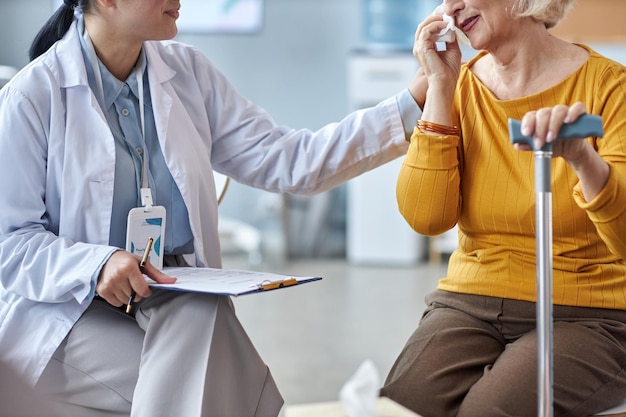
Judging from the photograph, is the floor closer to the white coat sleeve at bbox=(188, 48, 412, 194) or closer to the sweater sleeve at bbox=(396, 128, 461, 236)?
the white coat sleeve at bbox=(188, 48, 412, 194)

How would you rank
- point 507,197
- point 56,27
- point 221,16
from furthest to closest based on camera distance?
1. point 221,16
2. point 56,27
3. point 507,197

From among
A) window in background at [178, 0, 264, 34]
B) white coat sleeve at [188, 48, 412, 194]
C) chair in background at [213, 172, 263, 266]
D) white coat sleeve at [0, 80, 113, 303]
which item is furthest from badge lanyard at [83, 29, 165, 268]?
window in background at [178, 0, 264, 34]

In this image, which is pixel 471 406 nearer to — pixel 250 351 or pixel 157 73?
pixel 250 351

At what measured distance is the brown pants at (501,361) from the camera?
1.45 metres

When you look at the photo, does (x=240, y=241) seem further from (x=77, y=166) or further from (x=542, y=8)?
(x=542, y=8)

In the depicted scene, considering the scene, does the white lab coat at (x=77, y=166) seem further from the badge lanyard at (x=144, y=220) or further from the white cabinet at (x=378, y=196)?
the white cabinet at (x=378, y=196)

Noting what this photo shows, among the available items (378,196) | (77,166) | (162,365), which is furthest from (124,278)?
(378,196)

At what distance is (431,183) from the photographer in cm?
163

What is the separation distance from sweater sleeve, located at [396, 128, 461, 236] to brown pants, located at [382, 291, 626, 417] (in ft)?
0.53

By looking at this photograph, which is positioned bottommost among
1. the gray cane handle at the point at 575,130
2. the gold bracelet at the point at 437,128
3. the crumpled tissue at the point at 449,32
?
the gold bracelet at the point at 437,128

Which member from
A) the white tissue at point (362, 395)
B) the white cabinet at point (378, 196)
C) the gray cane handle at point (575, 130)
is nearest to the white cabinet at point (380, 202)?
the white cabinet at point (378, 196)

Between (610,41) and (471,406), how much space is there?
4107mm

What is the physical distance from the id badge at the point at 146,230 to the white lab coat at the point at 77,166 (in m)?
0.05

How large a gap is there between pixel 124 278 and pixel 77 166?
0.28 meters
